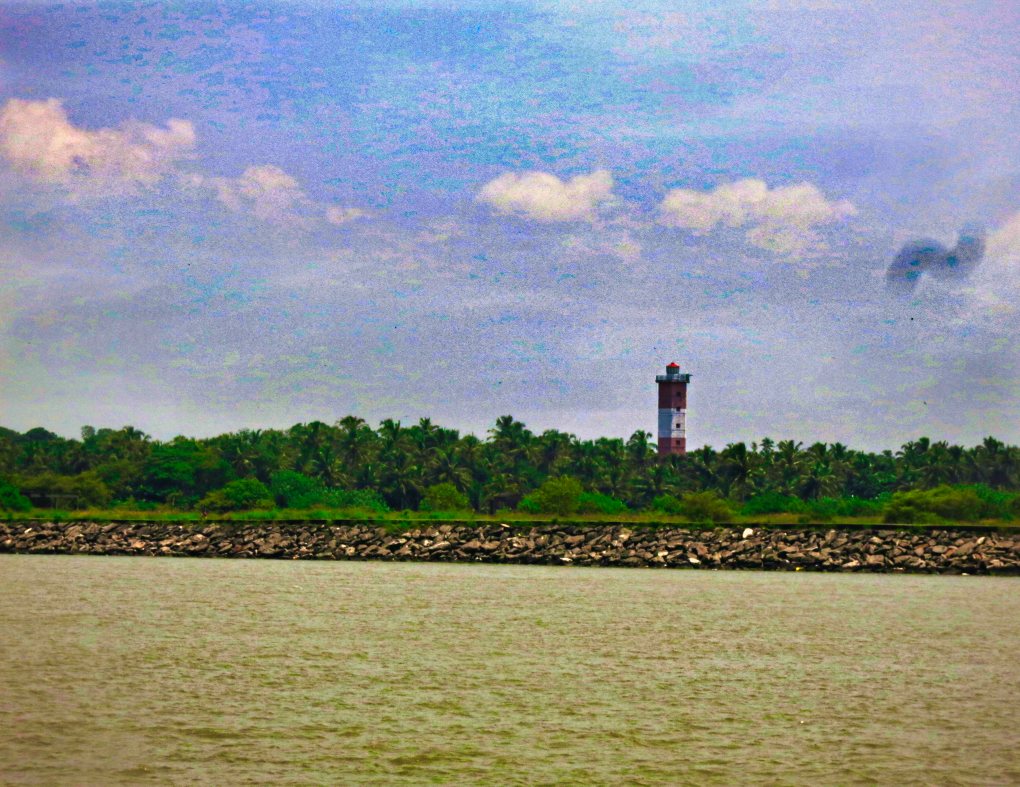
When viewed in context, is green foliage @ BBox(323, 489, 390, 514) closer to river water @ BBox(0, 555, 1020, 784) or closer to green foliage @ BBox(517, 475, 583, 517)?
green foliage @ BBox(517, 475, 583, 517)

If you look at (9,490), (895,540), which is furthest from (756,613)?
(9,490)

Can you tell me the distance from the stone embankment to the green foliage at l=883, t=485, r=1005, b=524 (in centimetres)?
1544

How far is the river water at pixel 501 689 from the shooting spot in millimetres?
18906

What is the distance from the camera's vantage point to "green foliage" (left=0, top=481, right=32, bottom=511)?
11006 centimetres

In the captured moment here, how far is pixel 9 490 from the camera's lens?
4380 inches

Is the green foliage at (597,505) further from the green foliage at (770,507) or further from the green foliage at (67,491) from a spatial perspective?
the green foliage at (67,491)

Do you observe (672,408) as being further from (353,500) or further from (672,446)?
(353,500)

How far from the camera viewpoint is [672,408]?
158000 mm

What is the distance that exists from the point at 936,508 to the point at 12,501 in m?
79.0

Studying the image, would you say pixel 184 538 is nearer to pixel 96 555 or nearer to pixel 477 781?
pixel 96 555

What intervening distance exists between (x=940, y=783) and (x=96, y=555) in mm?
81928

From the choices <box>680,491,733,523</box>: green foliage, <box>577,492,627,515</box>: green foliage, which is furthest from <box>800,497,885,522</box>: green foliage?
<box>577,492,627,515</box>: green foliage

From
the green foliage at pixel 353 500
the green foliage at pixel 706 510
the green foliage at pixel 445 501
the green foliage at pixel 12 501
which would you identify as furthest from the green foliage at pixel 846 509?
the green foliage at pixel 12 501

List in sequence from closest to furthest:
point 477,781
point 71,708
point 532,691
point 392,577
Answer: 1. point 477,781
2. point 71,708
3. point 532,691
4. point 392,577
